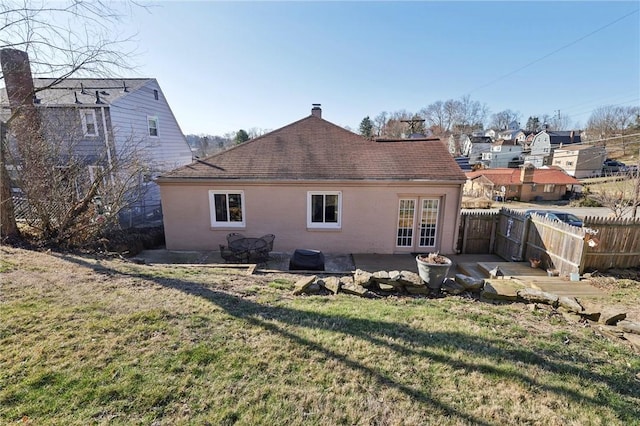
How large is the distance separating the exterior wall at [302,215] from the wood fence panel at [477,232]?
88 cm

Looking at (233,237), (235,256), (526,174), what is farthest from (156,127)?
(526,174)

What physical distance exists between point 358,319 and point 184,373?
2481mm

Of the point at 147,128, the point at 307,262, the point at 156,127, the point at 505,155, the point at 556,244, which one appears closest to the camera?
the point at 307,262

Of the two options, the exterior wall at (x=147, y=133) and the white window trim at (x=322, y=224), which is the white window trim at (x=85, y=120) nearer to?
the exterior wall at (x=147, y=133)

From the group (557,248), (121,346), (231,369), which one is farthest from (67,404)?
(557,248)

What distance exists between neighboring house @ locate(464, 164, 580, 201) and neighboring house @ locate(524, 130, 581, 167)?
1914 centimetres

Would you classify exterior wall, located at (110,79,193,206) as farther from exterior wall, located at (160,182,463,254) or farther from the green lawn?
the green lawn

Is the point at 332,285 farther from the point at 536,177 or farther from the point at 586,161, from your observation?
the point at 586,161

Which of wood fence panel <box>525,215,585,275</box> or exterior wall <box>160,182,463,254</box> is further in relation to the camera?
exterior wall <box>160,182,463,254</box>

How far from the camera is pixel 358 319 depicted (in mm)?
4434

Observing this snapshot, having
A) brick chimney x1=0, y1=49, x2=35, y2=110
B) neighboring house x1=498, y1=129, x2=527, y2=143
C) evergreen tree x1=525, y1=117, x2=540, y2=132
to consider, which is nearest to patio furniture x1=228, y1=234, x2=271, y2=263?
brick chimney x1=0, y1=49, x2=35, y2=110

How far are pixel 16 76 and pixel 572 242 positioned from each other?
64.1 feet

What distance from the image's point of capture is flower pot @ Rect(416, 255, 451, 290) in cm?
613

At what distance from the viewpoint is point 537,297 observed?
5.67m
